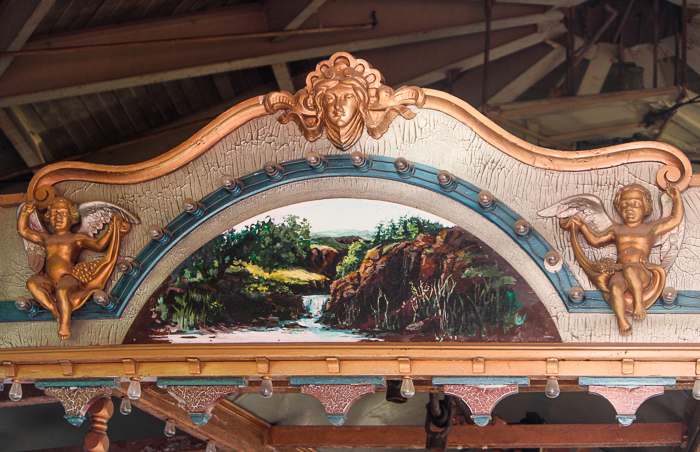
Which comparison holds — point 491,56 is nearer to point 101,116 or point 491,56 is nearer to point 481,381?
point 101,116

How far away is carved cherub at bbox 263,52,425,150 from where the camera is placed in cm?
319

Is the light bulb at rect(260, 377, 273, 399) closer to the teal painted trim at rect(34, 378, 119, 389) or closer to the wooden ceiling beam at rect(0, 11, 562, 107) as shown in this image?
the teal painted trim at rect(34, 378, 119, 389)

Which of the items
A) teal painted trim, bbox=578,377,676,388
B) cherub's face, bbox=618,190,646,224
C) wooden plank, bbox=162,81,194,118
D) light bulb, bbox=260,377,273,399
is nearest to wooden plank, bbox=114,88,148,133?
wooden plank, bbox=162,81,194,118

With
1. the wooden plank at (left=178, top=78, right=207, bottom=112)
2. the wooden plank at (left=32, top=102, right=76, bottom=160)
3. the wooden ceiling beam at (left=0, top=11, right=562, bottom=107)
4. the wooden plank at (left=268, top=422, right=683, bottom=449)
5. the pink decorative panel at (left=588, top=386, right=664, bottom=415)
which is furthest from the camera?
the wooden plank at (left=178, top=78, right=207, bottom=112)

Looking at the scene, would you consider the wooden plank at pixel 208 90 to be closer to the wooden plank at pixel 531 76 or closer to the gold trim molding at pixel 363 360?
the wooden plank at pixel 531 76

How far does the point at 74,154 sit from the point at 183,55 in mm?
1302

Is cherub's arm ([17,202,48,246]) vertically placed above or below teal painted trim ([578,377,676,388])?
above

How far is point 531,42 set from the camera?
602cm

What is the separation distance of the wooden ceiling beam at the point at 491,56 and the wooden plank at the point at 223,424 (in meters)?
2.95

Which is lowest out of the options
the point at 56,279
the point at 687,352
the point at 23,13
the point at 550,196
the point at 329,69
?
the point at 687,352

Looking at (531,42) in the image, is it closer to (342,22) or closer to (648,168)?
(342,22)

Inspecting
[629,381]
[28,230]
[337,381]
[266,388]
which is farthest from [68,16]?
[629,381]

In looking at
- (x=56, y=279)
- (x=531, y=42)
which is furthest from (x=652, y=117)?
(x=56, y=279)

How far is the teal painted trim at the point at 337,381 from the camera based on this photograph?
319cm
